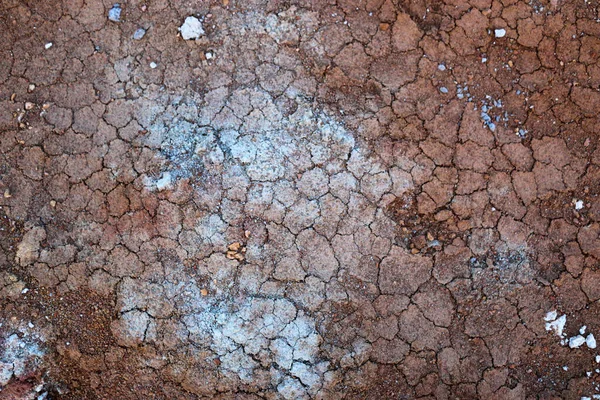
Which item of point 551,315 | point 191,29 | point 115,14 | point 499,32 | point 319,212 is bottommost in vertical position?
point 115,14

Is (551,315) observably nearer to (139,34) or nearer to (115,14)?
(139,34)

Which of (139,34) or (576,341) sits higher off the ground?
(576,341)

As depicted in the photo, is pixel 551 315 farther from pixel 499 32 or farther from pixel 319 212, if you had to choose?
pixel 499 32

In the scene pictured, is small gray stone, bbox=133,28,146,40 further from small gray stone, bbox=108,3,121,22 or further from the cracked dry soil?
small gray stone, bbox=108,3,121,22

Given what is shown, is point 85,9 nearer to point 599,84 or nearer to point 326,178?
point 326,178

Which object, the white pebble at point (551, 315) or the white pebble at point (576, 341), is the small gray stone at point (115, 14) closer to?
the white pebble at point (551, 315)

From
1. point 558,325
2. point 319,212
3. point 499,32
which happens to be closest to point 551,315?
point 558,325

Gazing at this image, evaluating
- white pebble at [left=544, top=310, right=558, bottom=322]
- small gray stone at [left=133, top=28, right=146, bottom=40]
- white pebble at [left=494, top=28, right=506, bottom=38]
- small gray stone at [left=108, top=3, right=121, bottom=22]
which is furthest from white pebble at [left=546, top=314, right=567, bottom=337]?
small gray stone at [left=108, top=3, right=121, bottom=22]

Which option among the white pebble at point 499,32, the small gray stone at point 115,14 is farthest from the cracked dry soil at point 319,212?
the small gray stone at point 115,14

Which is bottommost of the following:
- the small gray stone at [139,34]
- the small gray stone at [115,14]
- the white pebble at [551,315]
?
the small gray stone at [115,14]
